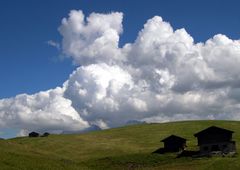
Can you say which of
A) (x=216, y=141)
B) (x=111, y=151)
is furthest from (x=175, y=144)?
(x=111, y=151)

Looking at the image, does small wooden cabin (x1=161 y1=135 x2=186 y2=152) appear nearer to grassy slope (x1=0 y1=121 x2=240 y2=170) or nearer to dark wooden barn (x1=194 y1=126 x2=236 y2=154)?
grassy slope (x1=0 y1=121 x2=240 y2=170)

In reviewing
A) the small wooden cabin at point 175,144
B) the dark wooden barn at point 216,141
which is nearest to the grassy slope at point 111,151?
the small wooden cabin at point 175,144

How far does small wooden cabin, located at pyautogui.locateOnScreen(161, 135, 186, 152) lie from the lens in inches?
→ 4299

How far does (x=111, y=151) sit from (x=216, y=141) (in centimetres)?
2722

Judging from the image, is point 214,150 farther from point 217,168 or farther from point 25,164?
point 25,164

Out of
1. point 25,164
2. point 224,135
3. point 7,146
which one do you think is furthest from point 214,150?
point 25,164

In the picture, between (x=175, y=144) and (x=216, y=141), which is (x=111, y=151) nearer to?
(x=175, y=144)

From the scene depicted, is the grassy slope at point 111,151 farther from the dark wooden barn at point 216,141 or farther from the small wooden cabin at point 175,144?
the dark wooden barn at point 216,141

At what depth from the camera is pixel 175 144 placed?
11012cm

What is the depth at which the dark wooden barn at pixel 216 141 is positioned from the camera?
102438 mm

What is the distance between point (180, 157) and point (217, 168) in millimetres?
28136

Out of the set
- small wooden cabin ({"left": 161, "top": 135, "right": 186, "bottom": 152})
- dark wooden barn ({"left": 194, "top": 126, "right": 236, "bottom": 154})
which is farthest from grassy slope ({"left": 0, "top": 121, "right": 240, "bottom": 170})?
dark wooden barn ({"left": 194, "top": 126, "right": 236, "bottom": 154})

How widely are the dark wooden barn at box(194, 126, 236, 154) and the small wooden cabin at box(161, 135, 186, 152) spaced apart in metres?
5.83

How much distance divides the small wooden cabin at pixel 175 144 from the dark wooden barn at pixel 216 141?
19.1 feet
